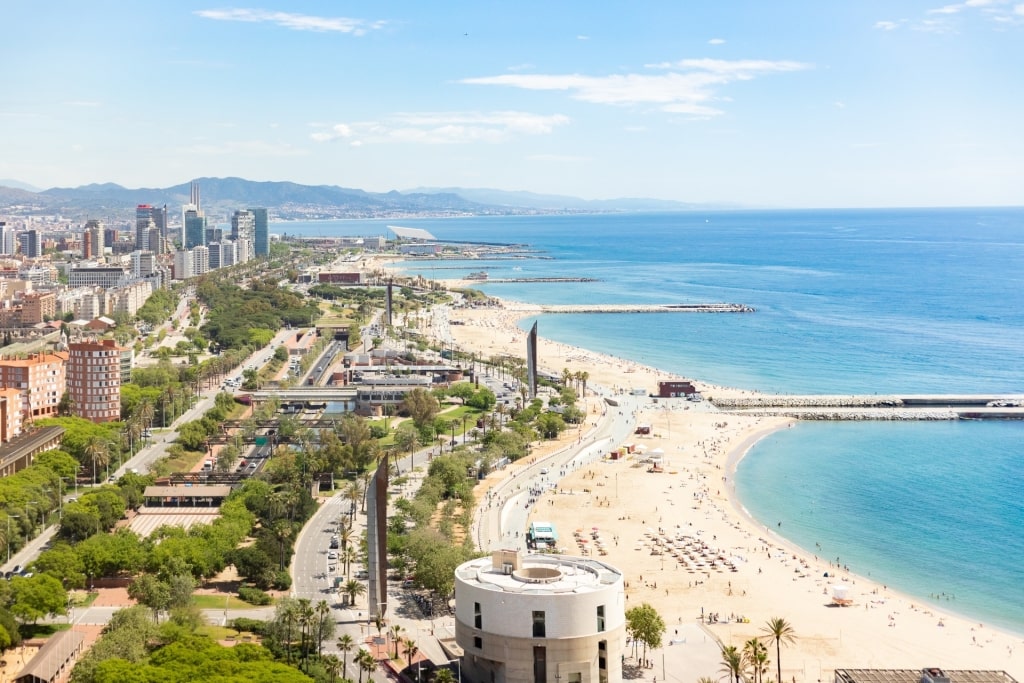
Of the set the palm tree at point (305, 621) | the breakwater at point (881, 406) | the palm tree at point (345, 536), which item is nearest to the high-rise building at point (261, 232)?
Result: the breakwater at point (881, 406)

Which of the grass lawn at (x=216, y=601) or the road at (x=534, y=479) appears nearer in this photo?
the grass lawn at (x=216, y=601)

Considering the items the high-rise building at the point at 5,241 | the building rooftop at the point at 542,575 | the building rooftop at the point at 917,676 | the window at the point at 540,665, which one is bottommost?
the building rooftop at the point at 917,676

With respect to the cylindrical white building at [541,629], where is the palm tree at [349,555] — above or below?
below

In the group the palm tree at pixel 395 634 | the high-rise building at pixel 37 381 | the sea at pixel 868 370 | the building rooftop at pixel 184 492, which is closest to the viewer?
the palm tree at pixel 395 634

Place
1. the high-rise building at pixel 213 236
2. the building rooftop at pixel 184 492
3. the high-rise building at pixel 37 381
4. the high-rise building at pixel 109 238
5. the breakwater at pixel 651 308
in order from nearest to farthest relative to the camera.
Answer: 1. the building rooftop at pixel 184 492
2. the high-rise building at pixel 37 381
3. the breakwater at pixel 651 308
4. the high-rise building at pixel 109 238
5. the high-rise building at pixel 213 236

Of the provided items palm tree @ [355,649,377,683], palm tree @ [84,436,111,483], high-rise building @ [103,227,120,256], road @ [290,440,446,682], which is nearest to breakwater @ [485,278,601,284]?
high-rise building @ [103,227,120,256]

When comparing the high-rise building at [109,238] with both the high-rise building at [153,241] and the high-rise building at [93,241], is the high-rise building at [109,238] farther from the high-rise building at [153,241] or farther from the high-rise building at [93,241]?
the high-rise building at [153,241]

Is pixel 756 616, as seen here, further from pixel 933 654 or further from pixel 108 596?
pixel 108 596

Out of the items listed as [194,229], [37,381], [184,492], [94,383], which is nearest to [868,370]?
[94,383]
